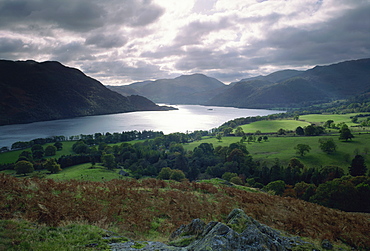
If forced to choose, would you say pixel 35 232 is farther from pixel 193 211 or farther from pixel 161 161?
pixel 161 161

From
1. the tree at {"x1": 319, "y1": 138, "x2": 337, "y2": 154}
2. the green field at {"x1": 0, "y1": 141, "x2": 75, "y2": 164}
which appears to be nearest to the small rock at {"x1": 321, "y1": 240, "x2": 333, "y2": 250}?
the tree at {"x1": 319, "y1": 138, "x2": 337, "y2": 154}

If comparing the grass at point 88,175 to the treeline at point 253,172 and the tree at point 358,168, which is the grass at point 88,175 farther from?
the tree at point 358,168

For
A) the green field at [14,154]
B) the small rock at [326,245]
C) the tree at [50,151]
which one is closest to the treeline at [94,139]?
the green field at [14,154]

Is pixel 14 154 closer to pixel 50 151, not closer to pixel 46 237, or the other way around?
pixel 50 151

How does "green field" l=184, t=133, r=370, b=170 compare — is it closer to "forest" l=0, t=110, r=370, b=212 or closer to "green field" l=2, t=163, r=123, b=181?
"forest" l=0, t=110, r=370, b=212

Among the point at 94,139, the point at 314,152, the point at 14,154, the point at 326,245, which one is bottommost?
the point at 314,152

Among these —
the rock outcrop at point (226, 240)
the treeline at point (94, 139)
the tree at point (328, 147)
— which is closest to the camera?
the rock outcrop at point (226, 240)

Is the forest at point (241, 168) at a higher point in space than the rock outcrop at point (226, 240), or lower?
lower

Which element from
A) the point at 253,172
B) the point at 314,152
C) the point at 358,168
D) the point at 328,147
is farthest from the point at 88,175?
the point at 328,147

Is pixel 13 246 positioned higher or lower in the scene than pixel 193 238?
higher

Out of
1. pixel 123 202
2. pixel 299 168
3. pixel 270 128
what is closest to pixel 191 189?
pixel 123 202

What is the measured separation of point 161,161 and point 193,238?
75.6m

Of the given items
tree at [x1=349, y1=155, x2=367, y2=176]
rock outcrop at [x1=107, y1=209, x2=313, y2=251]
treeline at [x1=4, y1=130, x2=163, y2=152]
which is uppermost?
rock outcrop at [x1=107, y1=209, x2=313, y2=251]

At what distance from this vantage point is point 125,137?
5556 inches
